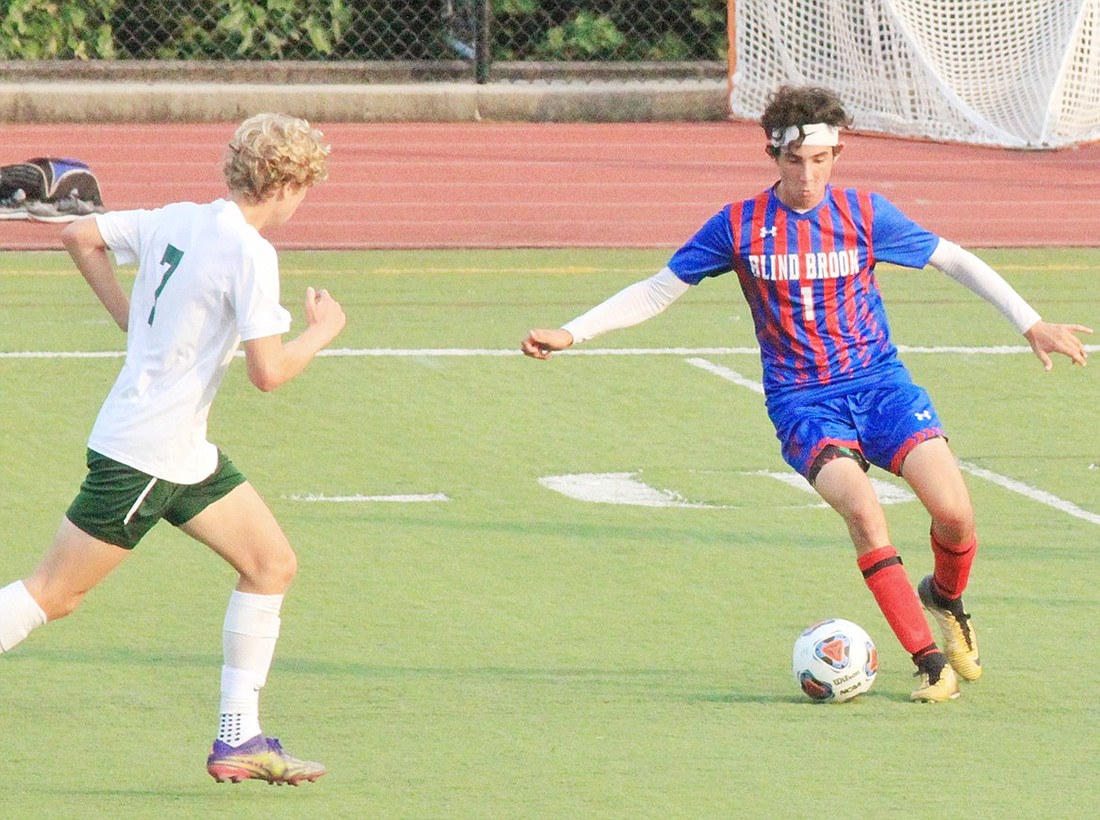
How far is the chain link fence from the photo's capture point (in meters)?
21.0

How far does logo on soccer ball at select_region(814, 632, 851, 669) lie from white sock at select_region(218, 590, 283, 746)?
1.66 metres

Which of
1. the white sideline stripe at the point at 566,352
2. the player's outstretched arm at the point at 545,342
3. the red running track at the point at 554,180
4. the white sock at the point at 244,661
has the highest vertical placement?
the player's outstretched arm at the point at 545,342

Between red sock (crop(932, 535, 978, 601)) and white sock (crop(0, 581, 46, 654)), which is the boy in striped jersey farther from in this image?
white sock (crop(0, 581, 46, 654))

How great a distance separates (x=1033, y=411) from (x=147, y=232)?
6.13m

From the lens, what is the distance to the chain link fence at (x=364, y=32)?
21.0 meters

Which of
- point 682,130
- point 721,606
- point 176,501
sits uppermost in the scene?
point 176,501

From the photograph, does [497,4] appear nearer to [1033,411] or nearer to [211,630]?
Answer: [1033,411]

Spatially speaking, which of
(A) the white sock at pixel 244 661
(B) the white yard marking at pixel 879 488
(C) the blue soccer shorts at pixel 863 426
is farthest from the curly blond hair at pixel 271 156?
(B) the white yard marking at pixel 879 488

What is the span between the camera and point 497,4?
21.6 metres

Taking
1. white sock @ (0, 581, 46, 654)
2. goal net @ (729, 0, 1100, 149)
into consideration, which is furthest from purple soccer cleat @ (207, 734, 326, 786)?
goal net @ (729, 0, 1100, 149)

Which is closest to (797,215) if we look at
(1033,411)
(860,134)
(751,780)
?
(751,780)

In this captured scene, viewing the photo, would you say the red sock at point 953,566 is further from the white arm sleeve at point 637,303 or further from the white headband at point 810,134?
the white headband at point 810,134

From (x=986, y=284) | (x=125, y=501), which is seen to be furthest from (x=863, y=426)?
(x=125, y=501)

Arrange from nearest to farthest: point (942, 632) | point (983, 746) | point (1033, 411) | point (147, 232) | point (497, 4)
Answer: point (147, 232)
point (983, 746)
point (942, 632)
point (1033, 411)
point (497, 4)
